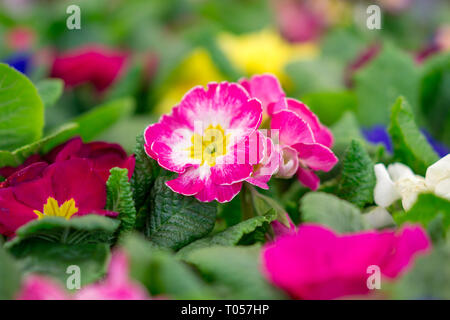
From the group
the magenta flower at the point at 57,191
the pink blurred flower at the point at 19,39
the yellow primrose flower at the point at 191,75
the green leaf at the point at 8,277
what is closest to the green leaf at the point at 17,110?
the magenta flower at the point at 57,191

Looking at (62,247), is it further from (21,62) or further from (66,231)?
(21,62)

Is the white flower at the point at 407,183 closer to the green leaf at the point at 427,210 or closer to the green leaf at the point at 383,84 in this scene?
the green leaf at the point at 427,210

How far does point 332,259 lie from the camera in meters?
0.41

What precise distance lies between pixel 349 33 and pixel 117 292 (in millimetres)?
1410

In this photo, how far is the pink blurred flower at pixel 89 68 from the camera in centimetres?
125

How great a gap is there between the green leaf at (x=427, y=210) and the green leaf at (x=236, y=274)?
15 cm

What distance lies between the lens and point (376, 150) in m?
0.69

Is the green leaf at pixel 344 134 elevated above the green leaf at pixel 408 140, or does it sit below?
above

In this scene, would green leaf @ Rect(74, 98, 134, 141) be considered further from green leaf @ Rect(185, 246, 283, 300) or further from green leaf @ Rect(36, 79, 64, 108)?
green leaf @ Rect(185, 246, 283, 300)

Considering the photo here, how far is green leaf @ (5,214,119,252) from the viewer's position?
47cm

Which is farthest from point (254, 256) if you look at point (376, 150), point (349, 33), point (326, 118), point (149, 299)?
point (349, 33)

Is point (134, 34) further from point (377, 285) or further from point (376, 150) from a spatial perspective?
point (377, 285)

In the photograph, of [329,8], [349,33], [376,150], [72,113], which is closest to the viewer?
[376,150]

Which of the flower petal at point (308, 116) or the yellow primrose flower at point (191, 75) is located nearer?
the flower petal at point (308, 116)
